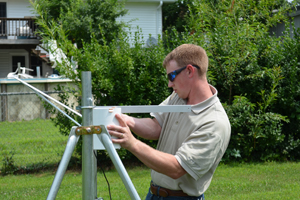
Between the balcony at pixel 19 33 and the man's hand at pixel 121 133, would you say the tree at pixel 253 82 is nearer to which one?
the man's hand at pixel 121 133

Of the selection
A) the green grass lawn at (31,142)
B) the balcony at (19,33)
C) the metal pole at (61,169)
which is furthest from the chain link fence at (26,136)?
the balcony at (19,33)

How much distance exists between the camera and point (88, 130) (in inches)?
57.6

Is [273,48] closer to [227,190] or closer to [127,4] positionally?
[227,190]

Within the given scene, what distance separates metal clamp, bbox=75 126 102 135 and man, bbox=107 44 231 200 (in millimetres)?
173

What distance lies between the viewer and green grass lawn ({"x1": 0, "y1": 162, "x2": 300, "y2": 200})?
476cm

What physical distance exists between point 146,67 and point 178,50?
411cm

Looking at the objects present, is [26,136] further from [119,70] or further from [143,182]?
[143,182]

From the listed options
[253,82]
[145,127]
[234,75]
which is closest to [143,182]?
[234,75]

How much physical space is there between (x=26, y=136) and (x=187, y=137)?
8.05m

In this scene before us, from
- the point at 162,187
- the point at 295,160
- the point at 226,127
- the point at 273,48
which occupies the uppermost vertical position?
the point at 273,48

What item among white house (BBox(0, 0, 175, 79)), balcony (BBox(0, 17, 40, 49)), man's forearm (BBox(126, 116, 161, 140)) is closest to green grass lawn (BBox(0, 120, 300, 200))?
man's forearm (BBox(126, 116, 161, 140))

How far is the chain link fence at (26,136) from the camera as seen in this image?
654 cm

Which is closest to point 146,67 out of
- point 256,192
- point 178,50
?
point 256,192

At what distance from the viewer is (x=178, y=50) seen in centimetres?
202
